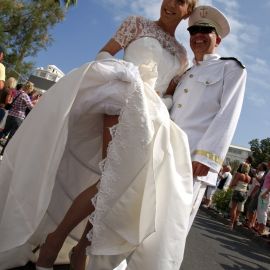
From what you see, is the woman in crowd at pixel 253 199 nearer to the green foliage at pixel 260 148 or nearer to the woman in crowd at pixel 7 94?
the woman in crowd at pixel 7 94

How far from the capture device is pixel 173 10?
335 cm

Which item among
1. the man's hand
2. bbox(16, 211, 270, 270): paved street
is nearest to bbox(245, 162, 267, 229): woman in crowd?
bbox(16, 211, 270, 270): paved street

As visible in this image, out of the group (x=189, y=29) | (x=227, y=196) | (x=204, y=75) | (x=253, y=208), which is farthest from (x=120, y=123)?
(x=227, y=196)

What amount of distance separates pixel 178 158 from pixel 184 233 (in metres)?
0.40

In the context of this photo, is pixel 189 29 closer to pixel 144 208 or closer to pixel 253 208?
pixel 144 208

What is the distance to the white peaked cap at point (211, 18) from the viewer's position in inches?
130

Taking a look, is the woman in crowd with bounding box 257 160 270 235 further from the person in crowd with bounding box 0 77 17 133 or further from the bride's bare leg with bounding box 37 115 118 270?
the bride's bare leg with bounding box 37 115 118 270

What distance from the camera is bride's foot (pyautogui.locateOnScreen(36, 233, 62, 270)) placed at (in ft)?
8.51

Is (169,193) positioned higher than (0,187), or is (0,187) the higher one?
(169,193)

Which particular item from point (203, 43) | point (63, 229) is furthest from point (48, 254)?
point (203, 43)

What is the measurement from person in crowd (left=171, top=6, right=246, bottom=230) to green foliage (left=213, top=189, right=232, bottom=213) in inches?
477

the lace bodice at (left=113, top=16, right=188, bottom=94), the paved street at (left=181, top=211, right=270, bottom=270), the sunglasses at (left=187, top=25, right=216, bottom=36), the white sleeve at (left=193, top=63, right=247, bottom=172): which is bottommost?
the paved street at (left=181, top=211, right=270, bottom=270)

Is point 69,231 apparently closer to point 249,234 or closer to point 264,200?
point 264,200

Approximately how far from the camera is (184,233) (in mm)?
2393
